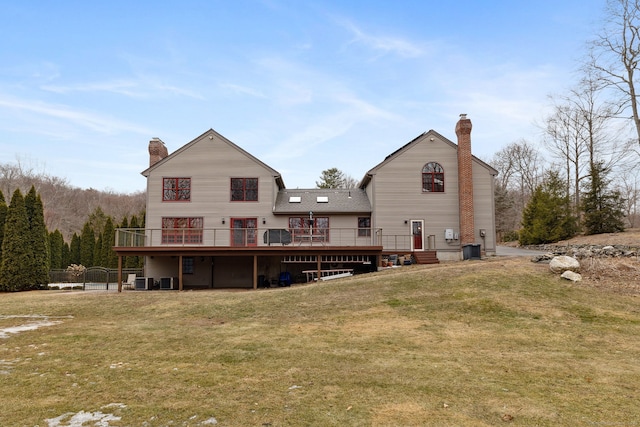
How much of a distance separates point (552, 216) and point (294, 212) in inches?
776

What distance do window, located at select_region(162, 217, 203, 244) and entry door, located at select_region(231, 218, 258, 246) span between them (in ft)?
6.35

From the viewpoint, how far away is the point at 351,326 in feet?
35.2

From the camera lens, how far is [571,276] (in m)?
13.7

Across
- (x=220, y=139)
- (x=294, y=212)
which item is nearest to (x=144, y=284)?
(x=294, y=212)

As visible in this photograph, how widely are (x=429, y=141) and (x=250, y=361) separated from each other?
18.8 m

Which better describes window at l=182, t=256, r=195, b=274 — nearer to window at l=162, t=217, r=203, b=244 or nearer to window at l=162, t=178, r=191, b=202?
window at l=162, t=217, r=203, b=244

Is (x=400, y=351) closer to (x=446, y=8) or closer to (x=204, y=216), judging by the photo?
(x=446, y=8)

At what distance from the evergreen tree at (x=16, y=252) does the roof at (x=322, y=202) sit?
1490 cm

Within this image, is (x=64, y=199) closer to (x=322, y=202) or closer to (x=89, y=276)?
(x=89, y=276)

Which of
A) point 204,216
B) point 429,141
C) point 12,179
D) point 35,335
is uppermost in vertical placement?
point 12,179

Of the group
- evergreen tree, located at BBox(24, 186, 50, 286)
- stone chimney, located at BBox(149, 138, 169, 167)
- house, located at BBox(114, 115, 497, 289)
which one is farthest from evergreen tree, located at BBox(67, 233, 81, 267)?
house, located at BBox(114, 115, 497, 289)

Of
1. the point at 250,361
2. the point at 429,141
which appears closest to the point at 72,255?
the point at 429,141

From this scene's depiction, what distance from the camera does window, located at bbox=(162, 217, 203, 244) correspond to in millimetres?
22734

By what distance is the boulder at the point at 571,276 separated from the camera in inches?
534
